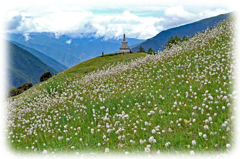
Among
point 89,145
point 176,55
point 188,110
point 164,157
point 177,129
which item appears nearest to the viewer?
point 164,157

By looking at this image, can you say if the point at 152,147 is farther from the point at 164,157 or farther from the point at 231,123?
the point at 231,123

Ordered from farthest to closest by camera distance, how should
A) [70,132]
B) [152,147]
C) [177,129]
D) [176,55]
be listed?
1. [176,55]
2. [70,132]
3. [177,129]
4. [152,147]

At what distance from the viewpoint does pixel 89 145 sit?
5676mm

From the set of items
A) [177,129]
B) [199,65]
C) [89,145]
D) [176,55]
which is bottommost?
[89,145]

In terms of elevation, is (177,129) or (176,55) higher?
(176,55)

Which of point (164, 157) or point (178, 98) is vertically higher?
point (178, 98)

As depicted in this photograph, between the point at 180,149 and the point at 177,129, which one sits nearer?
the point at 180,149

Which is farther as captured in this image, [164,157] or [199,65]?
[199,65]

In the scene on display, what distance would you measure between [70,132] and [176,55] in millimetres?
9136

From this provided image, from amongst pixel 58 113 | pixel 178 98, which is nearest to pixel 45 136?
pixel 58 113

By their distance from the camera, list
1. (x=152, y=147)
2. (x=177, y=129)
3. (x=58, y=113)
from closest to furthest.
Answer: (x=152, y=147)
(x=177, y=129)
(x=58, y=113)

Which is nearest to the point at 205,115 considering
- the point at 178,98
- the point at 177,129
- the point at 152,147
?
the point at 177,129

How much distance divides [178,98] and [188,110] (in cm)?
101

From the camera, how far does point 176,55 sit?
13.0 m
